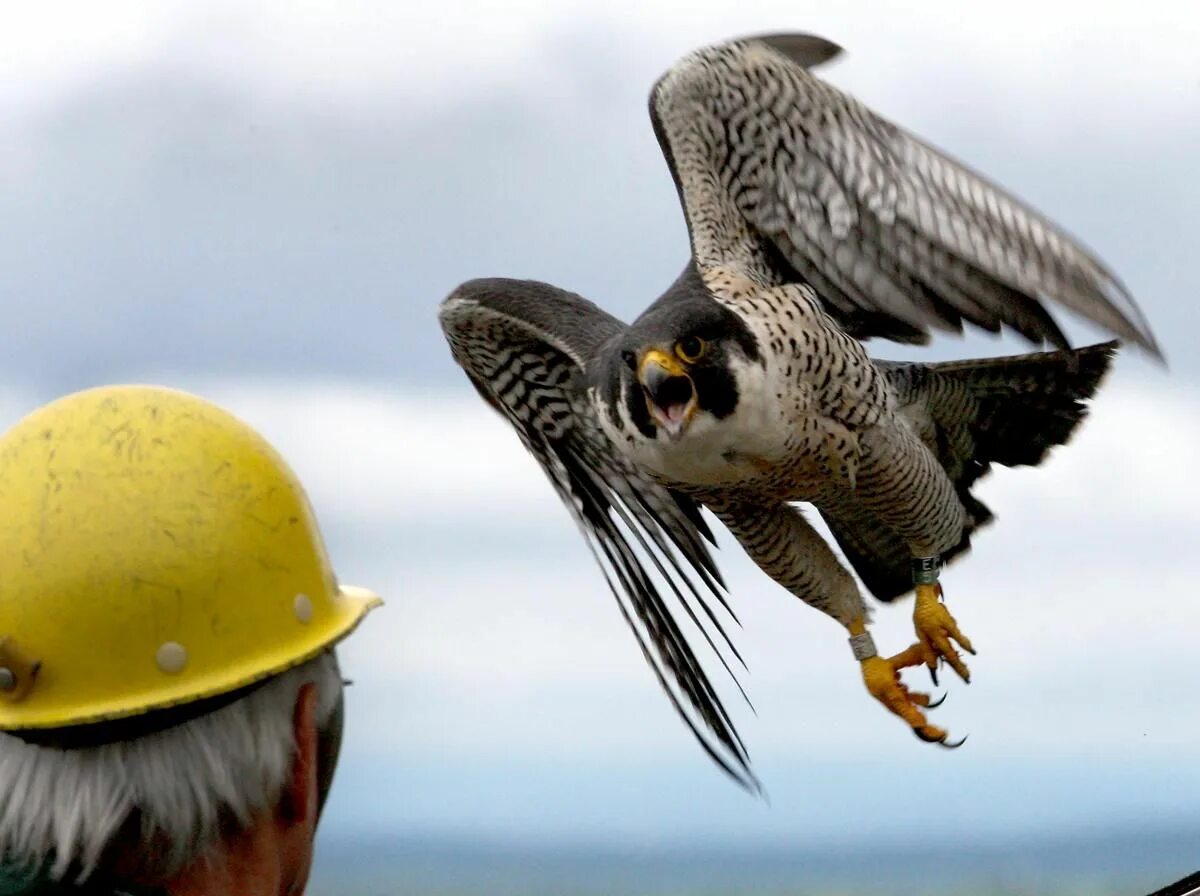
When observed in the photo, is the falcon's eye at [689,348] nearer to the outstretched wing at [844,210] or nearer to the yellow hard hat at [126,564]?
the outstretched wing at [844,210]

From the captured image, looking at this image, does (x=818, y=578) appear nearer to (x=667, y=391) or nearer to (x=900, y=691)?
(x=900, y=691)

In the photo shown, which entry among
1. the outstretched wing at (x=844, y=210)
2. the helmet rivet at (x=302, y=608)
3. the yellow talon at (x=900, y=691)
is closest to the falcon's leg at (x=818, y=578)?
the yellow talon at (x=900, y=691)

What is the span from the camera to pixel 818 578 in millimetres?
4922

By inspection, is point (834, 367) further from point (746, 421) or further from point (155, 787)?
point (155, 787)

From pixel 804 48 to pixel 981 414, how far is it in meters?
1.43

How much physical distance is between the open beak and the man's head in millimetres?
2286

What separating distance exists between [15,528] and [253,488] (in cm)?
24

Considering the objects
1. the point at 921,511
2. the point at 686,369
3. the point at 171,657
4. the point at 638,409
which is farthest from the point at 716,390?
the point at 171,657

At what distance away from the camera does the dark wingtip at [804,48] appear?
Answer: 15.0 ft

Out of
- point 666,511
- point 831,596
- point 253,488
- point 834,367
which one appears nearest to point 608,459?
point 666,511

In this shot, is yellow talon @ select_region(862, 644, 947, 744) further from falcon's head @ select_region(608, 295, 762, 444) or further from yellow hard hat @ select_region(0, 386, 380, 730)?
yellow hard hat @ select_region(0, 386, 380, 730)

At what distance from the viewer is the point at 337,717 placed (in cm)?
150

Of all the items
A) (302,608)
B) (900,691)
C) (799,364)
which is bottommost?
(900,691)

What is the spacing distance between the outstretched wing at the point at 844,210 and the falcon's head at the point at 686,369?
575mm
